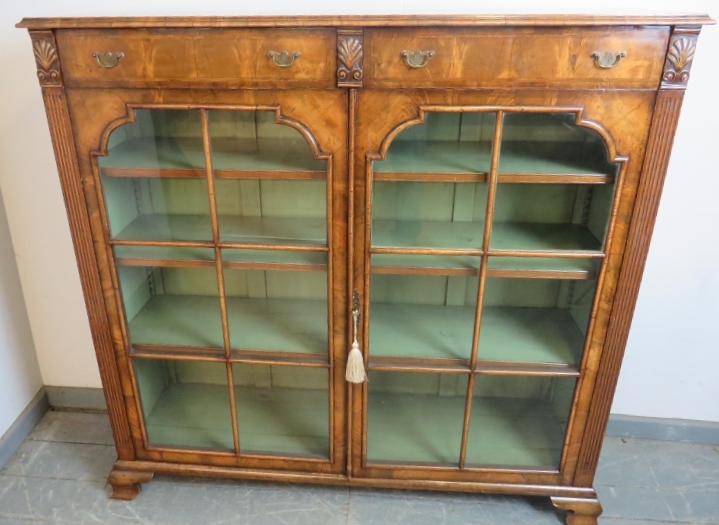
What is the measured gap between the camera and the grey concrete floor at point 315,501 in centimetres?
155

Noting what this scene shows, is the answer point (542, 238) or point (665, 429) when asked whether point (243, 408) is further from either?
point (665, 429)

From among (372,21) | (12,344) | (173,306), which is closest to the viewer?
(372,21)

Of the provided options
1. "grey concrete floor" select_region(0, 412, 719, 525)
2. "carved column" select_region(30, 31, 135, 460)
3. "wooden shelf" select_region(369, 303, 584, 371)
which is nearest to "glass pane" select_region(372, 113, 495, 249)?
"wooden shelf" select_region(369, 303, 584, 371)

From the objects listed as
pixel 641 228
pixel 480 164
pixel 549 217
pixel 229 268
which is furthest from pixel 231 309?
pixel 641 228

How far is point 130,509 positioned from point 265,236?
2.97ft

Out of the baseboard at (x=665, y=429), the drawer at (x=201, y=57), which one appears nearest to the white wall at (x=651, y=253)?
the baseboard at (x=665, y=429)

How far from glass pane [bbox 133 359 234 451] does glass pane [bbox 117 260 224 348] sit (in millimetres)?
109

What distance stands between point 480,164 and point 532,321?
0.49m

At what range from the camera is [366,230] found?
1267 millimetres

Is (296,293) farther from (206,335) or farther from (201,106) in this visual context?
(201,106)

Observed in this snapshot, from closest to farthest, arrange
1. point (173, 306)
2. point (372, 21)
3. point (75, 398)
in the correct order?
point (372, 21) < point (173, 306) < point (75, 398)

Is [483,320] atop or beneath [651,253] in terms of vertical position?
beneath

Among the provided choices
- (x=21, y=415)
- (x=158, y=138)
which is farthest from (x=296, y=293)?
(x=21, y=415)

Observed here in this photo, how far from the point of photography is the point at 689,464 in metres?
1.75
